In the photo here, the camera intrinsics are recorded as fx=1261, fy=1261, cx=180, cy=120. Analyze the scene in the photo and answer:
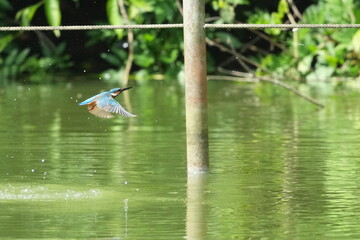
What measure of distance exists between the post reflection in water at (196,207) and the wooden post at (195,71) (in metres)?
0.20

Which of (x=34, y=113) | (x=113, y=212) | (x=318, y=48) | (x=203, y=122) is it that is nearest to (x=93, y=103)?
(x=203, y=122)

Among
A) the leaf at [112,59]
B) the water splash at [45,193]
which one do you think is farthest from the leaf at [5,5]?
the water splash at [45,193]

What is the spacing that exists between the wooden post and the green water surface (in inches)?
10.1

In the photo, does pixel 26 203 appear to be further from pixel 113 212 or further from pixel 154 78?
pixel 154 78

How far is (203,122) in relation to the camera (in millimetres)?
7109

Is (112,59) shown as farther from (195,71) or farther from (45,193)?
(45,193)

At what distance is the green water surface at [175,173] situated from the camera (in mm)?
5664

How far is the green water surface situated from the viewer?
223 inches

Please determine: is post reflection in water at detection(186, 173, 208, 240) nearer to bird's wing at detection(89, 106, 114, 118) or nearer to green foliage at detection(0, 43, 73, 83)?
bird's wing at detection(89, 106, 114, 118)

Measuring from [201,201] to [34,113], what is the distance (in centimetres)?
504

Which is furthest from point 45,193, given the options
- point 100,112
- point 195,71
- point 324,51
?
point 324,51

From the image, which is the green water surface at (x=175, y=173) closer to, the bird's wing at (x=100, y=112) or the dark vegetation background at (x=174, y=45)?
the bird's wing at (x=100, y=112)

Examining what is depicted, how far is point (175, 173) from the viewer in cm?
739

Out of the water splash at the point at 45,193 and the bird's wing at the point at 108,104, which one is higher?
the bird's wing at the point at 108,104
